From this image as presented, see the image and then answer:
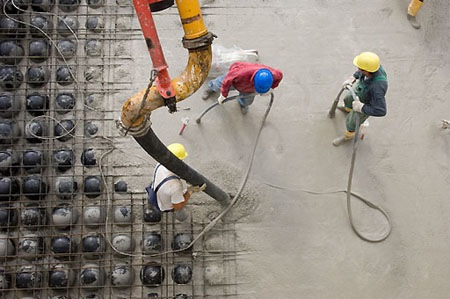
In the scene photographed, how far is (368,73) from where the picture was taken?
4652mm

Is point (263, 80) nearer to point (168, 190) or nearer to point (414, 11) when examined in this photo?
point (168, 190)

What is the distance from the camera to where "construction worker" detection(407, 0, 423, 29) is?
594 cm

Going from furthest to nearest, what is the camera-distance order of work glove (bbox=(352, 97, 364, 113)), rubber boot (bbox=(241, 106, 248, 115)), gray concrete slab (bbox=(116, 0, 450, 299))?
rubber boot (bbox=(241, 106, 248, 115)) < gray concrete slab (bbox=(116, 0, 450, 299)) < work glove (bbox=(352, 97, 364, 113))

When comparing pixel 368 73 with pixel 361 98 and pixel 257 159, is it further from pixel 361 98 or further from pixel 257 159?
pixel 257 159

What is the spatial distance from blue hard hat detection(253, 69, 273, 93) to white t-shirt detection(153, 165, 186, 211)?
123 centimetres

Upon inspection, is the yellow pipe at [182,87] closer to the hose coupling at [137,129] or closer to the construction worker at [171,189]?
the hose coupling at [137,129]

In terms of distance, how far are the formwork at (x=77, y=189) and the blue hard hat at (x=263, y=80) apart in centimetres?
160

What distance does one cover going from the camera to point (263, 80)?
458cm

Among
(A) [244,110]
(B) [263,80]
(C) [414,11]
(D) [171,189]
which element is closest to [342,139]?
(A) [244,110]

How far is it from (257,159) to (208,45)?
2.51 meters

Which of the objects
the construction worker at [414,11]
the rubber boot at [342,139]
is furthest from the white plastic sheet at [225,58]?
the construction worker at [414,11]

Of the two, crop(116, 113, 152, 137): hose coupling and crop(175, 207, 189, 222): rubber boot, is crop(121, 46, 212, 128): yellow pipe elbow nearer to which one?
crop(116, 113, 152, 137): hose coupling

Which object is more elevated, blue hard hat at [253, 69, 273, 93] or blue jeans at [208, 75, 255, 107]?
blue hard hat at [253, 69, 273, 93]

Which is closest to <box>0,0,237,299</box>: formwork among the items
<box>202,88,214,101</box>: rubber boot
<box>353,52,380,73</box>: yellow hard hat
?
<box>202,88,214,101</box>: rubber boot
